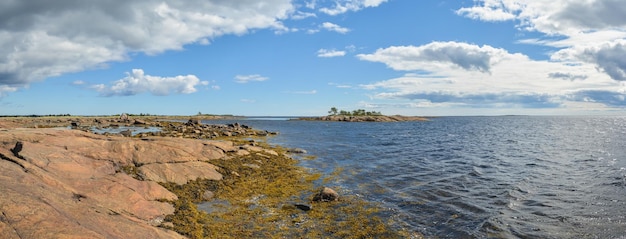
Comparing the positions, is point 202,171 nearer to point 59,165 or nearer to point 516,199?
point 59,165

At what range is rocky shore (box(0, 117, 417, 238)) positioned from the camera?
352 inches

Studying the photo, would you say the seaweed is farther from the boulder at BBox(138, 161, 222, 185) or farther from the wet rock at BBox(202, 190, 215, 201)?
the boulder at BBox(138, 161, 222, 185)

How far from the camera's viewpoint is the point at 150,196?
14.6 meters

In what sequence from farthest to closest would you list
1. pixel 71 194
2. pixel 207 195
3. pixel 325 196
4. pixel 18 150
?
pixel 325 196
pixel 207 195
pixel 18 150
pixel 71 194

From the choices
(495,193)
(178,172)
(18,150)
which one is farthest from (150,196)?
(495,193)

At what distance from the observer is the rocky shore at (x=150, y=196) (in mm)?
8945

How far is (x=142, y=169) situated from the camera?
18.6m

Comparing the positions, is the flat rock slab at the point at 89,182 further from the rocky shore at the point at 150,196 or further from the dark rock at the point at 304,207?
the dark rock at the point at 304,207

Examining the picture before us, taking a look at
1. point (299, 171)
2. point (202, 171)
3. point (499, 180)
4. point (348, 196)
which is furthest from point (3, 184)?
point (499, 180)

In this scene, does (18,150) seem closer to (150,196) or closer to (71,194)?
(71,194)

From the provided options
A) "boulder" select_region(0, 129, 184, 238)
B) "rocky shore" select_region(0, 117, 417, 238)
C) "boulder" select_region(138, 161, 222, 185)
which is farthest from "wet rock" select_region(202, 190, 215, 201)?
"boulder" select_region(138, 161, 222, 185)

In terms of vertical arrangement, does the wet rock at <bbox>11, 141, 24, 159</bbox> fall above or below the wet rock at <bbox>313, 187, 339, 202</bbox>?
above

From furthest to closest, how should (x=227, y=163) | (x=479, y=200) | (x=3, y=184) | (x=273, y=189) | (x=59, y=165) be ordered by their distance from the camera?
(x=227, y=163)
(x=273, y=189)
(x=479, y=200)
(x=59, y=165)
(x=3, y=184)

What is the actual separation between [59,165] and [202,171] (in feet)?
24.0
